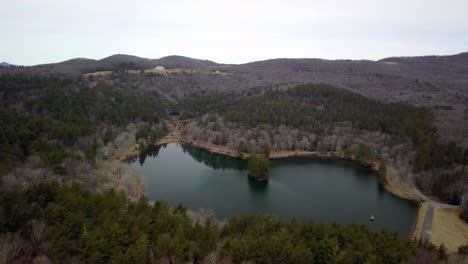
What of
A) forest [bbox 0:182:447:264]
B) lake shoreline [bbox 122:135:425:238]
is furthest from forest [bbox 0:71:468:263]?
lake shoreline [bbox 122:135:425:238]

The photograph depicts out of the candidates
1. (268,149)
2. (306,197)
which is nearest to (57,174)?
(306,197)

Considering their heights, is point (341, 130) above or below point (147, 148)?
above

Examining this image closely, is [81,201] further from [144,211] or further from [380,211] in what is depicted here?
[380,211]

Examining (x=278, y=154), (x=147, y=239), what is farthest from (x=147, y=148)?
(x=147, y=239)

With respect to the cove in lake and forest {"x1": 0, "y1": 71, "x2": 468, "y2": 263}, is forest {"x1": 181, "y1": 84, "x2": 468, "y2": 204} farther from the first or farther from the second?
the cove in lake

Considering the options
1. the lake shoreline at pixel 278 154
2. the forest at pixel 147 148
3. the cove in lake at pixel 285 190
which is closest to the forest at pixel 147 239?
the forest at pixel 147 148

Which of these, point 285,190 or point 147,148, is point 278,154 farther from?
point 147,148
